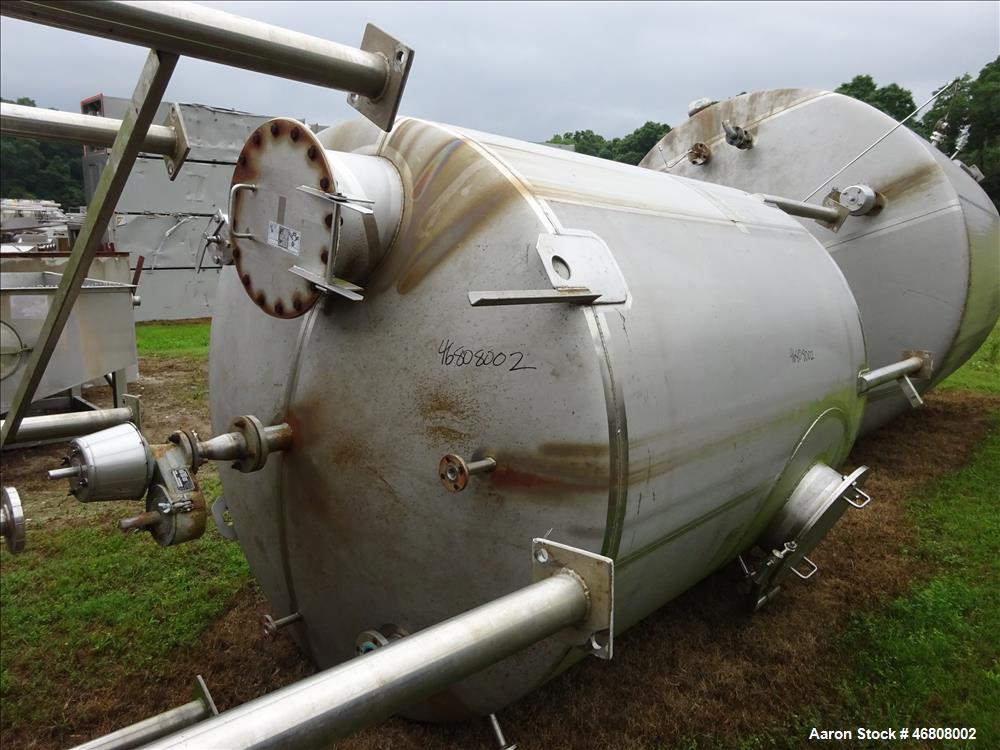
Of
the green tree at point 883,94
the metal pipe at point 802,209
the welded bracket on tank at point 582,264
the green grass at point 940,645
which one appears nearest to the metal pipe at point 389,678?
the welded bracket on tank at point 582,264

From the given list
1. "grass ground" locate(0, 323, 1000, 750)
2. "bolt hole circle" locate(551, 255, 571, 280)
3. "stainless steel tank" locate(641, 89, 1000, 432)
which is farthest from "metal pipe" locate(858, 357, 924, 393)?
"bolt hole circle" locate(551, 255, 571, 280)

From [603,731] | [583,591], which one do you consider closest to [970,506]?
[603,731]

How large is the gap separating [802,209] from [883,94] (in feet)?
112

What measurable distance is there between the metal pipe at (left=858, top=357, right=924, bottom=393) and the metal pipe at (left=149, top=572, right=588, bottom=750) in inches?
87.7

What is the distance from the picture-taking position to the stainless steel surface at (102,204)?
141 centimetres

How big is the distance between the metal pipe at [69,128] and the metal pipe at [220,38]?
77 cm

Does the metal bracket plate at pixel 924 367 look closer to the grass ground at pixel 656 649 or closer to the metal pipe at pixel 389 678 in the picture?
the grass ground at pixel 656 649

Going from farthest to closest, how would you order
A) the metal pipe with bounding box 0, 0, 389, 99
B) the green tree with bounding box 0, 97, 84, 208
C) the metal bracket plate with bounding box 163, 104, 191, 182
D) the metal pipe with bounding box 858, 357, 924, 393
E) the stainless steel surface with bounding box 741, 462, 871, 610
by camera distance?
the green tree with bounding box 0, 97, 84, 208
the metal pipe with bounding box 858, 357, 924, 393
the stainless steel surface with bounding box 741, 462, 871, 610
the metal bracket plate with bounding box 163, 104, 191, 182
the metal pipe with bounding box 0, 0, 389, 99

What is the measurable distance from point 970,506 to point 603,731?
3360mm

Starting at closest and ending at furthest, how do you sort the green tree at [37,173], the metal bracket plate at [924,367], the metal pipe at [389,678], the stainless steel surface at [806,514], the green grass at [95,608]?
the metal pipe at [389,678]
the stainless steel surface at [806,514]
the green grass at [95,608]
the metal bracket plate at [924,367]
the green tree at [37,173]

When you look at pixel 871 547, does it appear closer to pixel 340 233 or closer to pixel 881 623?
pixel 881 623

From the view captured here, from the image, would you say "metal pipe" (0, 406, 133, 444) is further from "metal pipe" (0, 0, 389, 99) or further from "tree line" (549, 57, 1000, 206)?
"tree line" (549, 57, 1000, 206)

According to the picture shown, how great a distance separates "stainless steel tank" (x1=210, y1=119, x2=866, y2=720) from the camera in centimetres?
167

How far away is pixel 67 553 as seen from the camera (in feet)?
12.8
